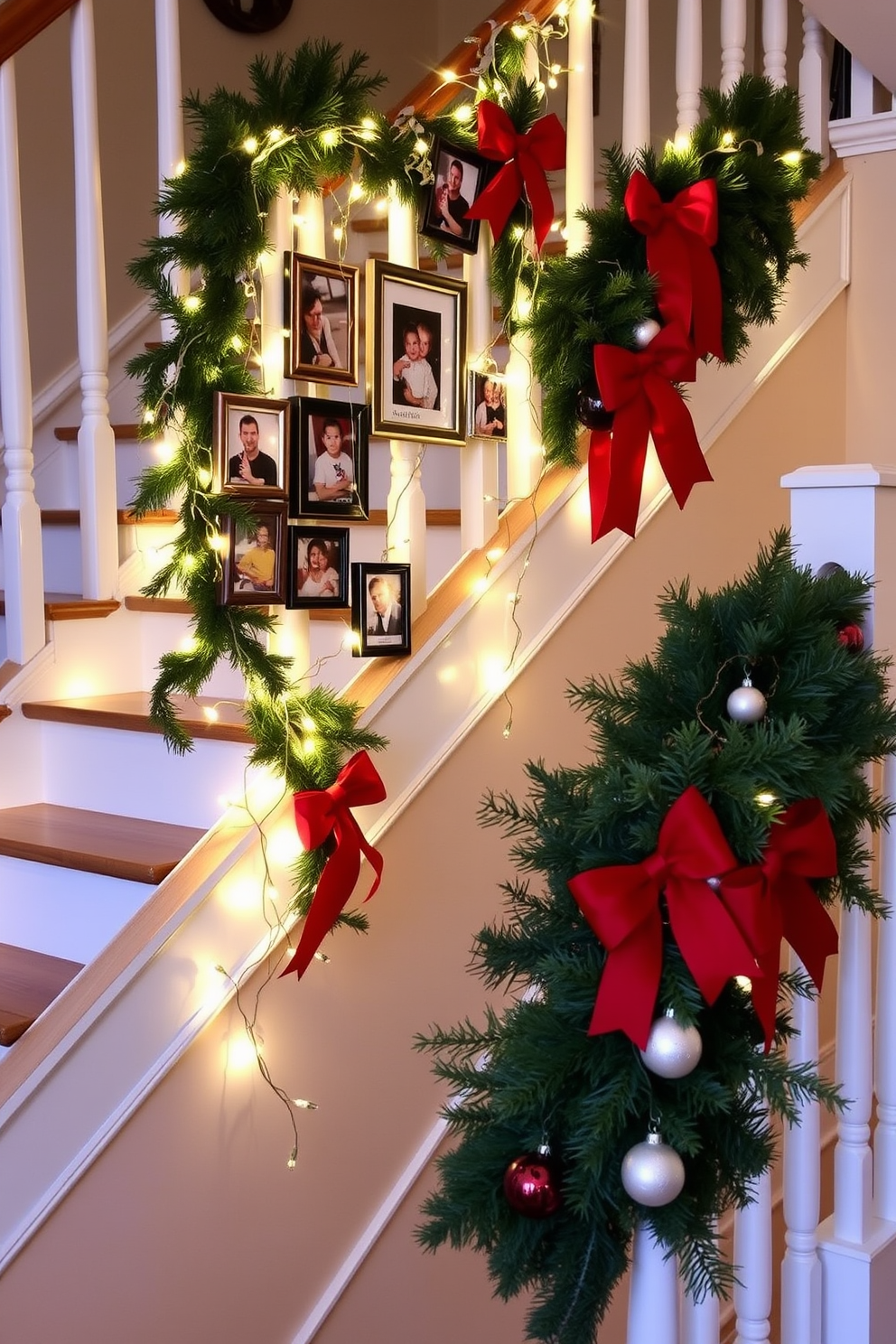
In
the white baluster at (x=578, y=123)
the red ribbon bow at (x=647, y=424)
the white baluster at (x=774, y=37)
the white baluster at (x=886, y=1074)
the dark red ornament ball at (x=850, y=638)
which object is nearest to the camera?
the dark red ornament ball at (x=850, y=638)

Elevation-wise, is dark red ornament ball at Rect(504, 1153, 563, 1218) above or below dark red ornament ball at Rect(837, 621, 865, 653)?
below

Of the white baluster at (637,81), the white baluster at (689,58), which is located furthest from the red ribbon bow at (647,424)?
the white baluster at (689,58)

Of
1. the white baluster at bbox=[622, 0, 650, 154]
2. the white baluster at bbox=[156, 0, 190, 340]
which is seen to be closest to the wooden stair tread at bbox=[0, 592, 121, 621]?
the white baluster at bbox=[156, 0, 190, 340]

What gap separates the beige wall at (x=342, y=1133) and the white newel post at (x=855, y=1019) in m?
0.81

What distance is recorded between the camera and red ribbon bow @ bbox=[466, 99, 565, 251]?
6.07 feet

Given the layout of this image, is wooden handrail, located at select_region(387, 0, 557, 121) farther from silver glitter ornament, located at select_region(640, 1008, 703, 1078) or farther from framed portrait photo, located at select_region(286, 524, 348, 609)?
silver glitter ornament, located at select_region(640, 1008, 703, 1078)

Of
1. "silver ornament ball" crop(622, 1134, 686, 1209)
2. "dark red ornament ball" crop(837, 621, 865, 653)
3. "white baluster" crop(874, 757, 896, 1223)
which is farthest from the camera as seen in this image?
"white baluster" crop(874, 757, 896, 1223)

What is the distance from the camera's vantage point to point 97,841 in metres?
1.95

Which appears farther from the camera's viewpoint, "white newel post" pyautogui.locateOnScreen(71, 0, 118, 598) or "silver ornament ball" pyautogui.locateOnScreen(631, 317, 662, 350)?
"white newel post" pyautogui.locateOnScreen(71, 0, 118, 598)

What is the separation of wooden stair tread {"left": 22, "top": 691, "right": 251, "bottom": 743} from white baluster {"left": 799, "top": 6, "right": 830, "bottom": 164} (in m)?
1.56

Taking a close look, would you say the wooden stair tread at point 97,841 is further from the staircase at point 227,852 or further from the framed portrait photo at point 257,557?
the framed portrait photo at point 257,557

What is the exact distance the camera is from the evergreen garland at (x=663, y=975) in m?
0.93

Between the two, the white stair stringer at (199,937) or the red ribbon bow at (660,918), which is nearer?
the red ribbon bow at (660,918)

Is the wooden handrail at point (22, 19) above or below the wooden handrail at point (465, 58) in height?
above
